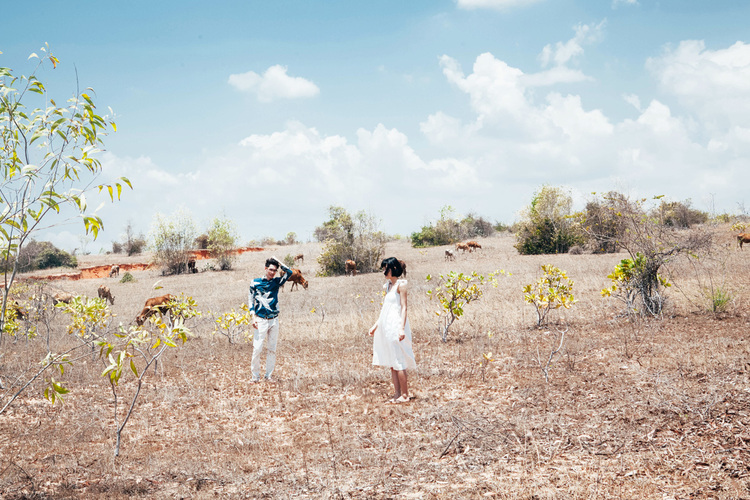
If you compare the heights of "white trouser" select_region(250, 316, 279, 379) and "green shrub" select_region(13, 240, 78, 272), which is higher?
"green shrub" select_region(13, 240, 78, 272)

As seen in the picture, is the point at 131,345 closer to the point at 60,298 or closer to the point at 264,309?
the point at 264,309

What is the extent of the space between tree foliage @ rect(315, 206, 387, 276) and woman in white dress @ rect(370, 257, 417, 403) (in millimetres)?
21555

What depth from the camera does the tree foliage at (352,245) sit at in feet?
93.1

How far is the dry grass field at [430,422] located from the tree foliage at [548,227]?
19907 millimetres

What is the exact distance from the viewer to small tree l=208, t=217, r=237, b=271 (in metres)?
34.7

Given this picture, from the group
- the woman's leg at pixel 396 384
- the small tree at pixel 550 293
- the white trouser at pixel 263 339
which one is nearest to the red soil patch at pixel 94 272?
the small tree at pixel 550 293

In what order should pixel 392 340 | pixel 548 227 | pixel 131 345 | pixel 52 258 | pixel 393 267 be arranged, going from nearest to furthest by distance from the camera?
pixel 131 345
pixel 392 340
pixel 393 267
pixel 548 227
pixel 52 258

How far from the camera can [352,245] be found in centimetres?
2842

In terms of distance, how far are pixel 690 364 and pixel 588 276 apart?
1101 centimetres

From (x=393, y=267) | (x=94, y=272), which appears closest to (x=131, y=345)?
(x=393, y=267)

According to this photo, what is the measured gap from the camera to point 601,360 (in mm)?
8094

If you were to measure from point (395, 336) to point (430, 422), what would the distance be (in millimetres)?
1139

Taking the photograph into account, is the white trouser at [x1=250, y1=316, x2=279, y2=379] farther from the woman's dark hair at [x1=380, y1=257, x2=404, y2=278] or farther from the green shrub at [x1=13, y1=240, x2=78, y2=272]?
the green shrub at [x1=13, y1=240, x2=78, y2=272]

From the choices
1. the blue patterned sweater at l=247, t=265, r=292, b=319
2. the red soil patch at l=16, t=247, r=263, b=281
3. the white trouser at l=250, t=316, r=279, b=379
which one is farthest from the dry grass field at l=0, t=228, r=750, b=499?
the red soil patch at l=16, t=247, r=263, b=281
